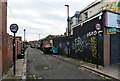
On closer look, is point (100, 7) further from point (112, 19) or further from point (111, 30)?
point (111, 30)

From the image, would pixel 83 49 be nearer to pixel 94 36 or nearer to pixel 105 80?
pixel 94 36

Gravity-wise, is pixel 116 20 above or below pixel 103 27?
above

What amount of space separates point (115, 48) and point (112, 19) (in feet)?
9.16

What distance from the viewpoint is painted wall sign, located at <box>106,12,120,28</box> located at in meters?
8.21

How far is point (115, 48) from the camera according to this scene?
9.05 m

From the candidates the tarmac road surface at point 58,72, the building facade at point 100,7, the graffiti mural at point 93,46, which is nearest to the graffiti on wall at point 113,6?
the building facade at point 100,7

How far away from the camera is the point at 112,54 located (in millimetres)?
8828

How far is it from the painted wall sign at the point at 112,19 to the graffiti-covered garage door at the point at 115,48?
1.08m

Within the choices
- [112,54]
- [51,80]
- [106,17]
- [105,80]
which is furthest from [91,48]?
[51,80]

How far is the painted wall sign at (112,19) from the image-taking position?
821 cm

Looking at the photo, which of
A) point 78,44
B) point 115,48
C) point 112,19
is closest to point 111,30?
point 112,19

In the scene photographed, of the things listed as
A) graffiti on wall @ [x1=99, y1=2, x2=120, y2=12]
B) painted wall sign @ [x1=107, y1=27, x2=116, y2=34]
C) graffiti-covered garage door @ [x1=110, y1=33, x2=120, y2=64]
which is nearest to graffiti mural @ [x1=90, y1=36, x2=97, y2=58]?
graffiti-covered garage door @ [x1=110, y1=33, x2=120, y2=64]

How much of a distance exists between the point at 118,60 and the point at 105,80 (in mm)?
5137

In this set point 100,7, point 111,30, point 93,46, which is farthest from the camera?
point 100,7
